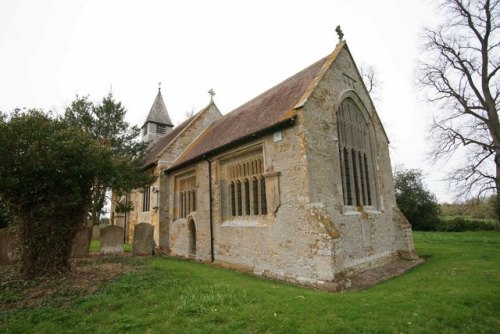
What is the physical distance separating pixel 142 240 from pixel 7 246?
17.5 ft

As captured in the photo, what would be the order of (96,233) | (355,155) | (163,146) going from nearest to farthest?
1. (355,155)
2. (163,146)
3. (96,233)

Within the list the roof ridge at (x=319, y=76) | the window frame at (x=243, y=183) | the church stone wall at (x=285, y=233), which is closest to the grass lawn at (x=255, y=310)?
the church stone wall at (x=285, y=233)

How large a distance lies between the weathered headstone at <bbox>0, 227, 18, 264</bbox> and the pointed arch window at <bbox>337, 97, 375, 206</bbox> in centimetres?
1295

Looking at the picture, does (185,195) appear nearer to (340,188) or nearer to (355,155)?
(340,188)

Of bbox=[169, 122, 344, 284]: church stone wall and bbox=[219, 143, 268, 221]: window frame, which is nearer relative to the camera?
bbox=[169, 122, 344, 284]: church stone wall

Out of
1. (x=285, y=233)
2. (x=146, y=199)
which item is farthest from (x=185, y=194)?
(x=285, y=233)

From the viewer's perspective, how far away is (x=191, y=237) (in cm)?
1551

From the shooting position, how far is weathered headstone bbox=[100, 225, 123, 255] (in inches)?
545

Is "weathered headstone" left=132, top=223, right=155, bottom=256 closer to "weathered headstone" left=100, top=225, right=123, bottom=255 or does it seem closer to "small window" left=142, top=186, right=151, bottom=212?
"weathered headstone" left=100, top=225, right=123, bottom=255

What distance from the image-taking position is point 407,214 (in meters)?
29.4

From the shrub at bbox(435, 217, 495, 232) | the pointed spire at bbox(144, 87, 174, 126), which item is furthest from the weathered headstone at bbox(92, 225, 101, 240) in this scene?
the shrub at bbox(435, 217, 495, 232)

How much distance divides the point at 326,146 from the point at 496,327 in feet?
21.2

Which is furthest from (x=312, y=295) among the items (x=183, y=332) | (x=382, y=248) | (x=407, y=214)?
(x=407, y=214)

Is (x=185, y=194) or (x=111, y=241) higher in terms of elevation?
(x=185, y=194)
